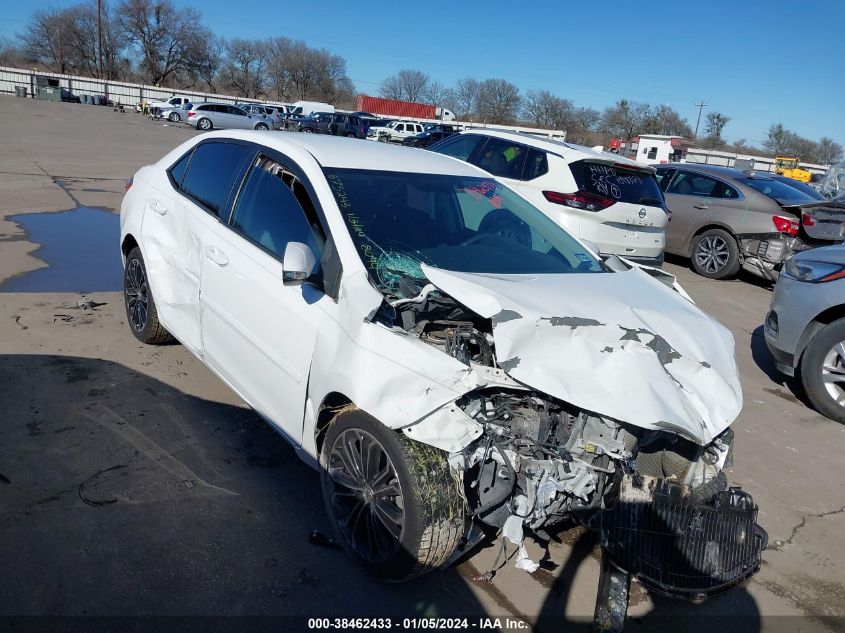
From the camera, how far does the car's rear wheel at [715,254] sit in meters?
10.6

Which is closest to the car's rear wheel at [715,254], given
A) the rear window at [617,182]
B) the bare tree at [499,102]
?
the rear window at [617,182]

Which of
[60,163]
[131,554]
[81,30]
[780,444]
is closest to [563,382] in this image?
[131,554]

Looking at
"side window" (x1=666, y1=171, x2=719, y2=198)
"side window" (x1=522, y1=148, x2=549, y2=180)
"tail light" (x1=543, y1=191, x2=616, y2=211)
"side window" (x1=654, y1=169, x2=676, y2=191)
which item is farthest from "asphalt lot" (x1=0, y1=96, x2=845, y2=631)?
"side window" (x1=654, y1=169, x2=676, y2=191)

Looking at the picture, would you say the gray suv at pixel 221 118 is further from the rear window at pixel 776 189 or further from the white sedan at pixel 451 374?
the white sedan at pixel 451 374

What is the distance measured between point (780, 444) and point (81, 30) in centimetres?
9572

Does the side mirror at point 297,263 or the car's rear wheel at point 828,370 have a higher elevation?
the side mirror at point 297,263

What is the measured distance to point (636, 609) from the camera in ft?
9.70

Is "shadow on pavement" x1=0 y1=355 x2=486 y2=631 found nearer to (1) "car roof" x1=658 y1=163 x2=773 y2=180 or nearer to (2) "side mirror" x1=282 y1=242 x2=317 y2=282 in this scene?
(2) "side mirror" x1=282 y1=242 x2=317 y2=282

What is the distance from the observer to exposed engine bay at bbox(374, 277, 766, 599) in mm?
2611

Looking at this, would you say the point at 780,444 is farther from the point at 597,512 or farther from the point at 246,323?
the point at 246,323

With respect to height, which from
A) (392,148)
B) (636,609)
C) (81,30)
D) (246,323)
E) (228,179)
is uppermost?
(81,30)

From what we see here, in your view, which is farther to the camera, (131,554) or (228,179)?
(228,179)

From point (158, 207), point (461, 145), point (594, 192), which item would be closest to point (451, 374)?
point (158, 207)

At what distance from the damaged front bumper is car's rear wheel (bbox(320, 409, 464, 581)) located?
66 cm
